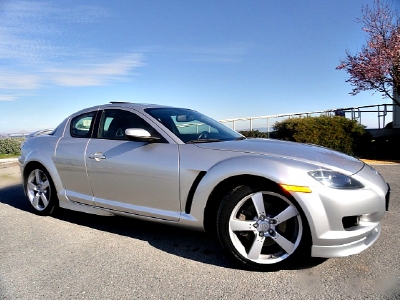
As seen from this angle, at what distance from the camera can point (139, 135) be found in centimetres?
331

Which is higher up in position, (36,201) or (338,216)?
(338,216)

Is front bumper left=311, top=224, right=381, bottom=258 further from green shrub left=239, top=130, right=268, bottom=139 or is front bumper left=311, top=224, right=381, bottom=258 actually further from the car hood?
green shrub left=239, top=130, right=268, bottom=139

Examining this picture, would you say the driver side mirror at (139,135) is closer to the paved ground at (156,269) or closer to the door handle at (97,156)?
the door handle at (97,156)

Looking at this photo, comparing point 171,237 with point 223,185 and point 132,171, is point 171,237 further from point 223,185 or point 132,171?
point 223,185

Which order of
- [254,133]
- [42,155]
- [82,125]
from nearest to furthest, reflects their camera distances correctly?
[82,125] < [42,155] < [254,133]

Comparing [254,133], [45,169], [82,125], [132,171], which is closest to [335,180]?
[132,171]

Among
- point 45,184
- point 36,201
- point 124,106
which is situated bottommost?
point 36,201

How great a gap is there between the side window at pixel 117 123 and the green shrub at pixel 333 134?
792 cm

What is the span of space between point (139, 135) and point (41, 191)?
2030mm

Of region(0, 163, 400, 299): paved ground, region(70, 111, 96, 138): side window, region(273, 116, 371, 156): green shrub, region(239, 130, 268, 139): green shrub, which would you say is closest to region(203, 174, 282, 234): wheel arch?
region(0, 163, 400, 299): paved ground

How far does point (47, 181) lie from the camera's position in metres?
4.40

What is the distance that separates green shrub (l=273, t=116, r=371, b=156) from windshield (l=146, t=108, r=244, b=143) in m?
7.23

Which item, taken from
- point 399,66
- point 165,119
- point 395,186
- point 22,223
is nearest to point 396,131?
point 399,66

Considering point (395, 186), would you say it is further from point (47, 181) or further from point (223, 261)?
point (47, 181)
